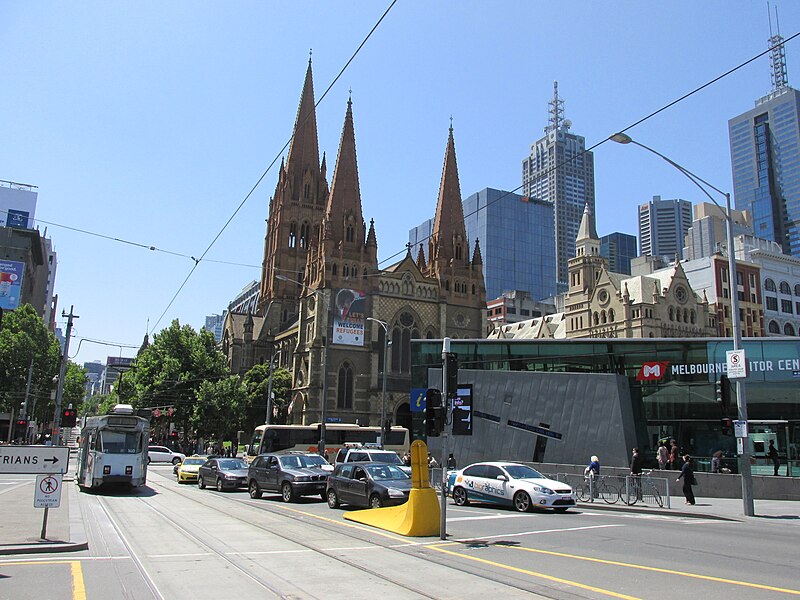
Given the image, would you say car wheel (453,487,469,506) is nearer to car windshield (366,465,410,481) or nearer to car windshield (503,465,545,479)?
car windshield (503,465,545,479)

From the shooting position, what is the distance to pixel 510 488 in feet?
61.5

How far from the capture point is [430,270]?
73500 millimetres

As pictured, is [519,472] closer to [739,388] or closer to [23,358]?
[739,388]

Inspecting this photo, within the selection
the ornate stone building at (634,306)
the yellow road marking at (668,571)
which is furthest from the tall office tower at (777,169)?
the yellow road marking at (668,571)

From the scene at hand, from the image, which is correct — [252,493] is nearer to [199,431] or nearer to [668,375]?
[668,375]

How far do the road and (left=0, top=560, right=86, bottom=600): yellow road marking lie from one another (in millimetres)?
22

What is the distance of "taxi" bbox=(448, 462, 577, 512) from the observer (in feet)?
59.5

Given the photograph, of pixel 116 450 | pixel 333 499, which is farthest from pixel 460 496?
pixel 116 450

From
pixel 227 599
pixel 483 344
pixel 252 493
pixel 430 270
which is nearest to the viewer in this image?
pixel 227 599

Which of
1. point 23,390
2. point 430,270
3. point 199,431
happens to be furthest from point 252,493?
point 430,270

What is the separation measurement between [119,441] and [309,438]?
2223 centimetres

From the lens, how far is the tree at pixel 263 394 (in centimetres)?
6812

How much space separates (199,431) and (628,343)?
4061 centimetres

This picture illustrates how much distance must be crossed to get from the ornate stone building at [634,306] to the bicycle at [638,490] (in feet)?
177
